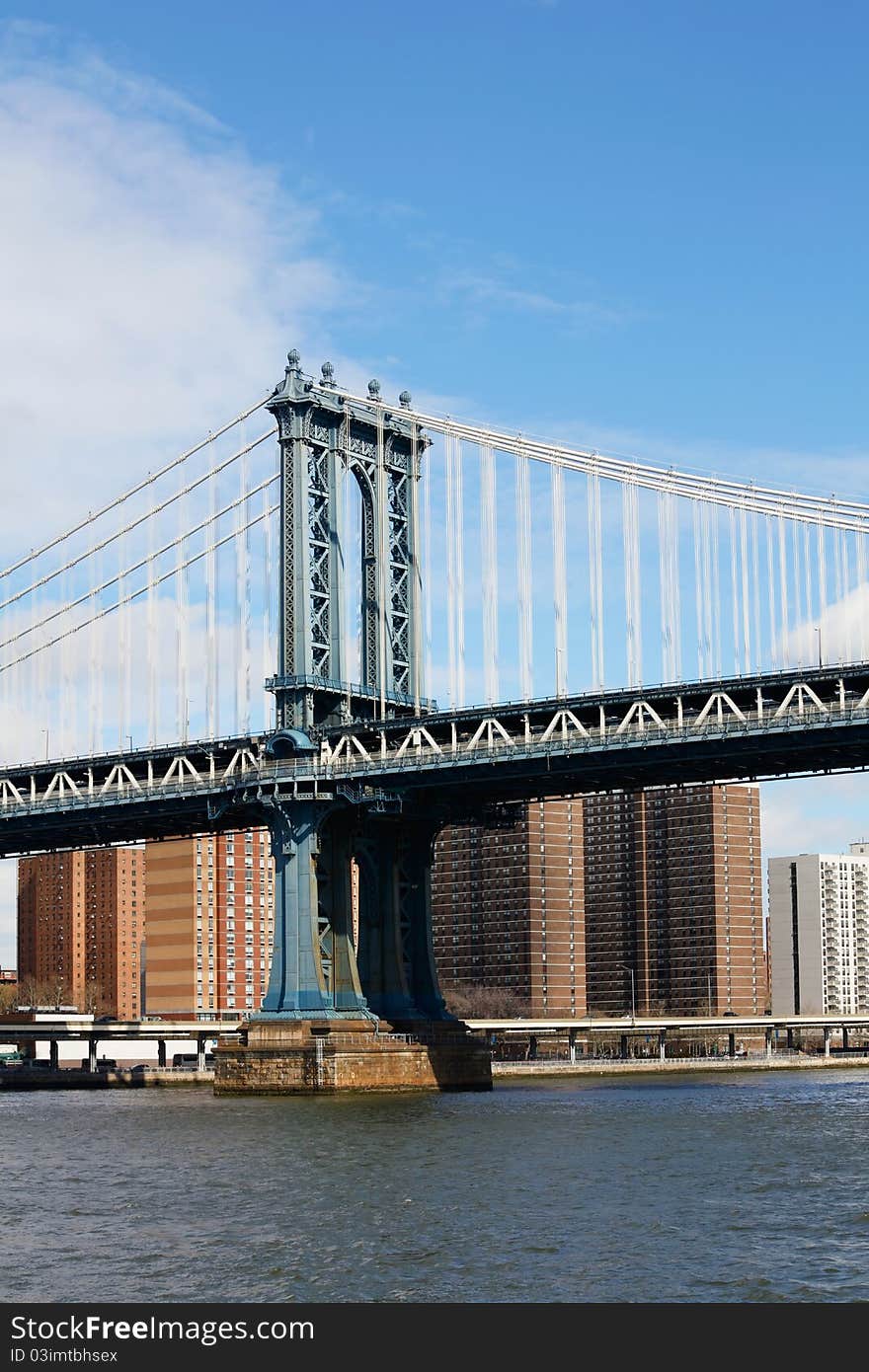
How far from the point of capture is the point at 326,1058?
311 feet

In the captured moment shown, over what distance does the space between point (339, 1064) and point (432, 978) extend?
35.6 ft

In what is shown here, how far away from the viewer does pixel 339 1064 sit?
94812mm

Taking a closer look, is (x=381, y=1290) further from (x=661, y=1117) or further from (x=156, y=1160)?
(x=661, y=1117)

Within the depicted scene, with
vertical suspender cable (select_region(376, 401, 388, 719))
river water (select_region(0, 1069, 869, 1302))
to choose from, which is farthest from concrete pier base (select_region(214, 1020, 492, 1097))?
vertical suspender cable (select_region(376, 401, 388, 719))

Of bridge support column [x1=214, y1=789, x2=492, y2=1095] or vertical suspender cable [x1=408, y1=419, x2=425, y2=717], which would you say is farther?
vertical suspender cable [x1=408, y1=419, x2=425, y2=717]

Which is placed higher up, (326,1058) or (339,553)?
(339,553)

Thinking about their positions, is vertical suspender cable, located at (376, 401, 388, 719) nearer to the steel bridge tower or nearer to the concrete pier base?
Result: the steel bridge tower

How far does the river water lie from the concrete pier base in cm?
964

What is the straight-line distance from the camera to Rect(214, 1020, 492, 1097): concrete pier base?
94.9 meters

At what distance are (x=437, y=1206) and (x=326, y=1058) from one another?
4867 centimetres

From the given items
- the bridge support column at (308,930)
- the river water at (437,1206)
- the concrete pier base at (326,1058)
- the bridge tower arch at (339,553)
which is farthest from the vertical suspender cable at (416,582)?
the river water at (437,1206)

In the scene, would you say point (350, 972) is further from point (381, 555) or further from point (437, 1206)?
point (437, 1206)

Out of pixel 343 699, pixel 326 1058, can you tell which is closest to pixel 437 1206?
pixel 326 1058
